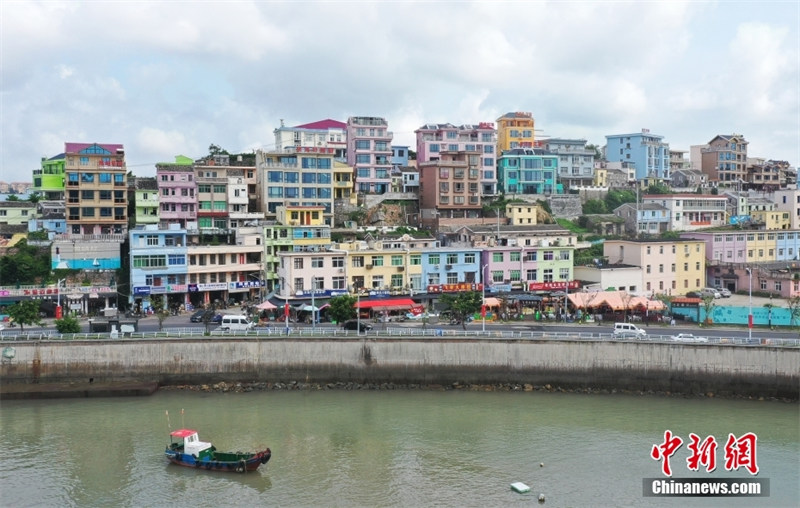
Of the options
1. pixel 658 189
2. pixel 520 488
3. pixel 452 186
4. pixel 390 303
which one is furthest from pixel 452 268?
pixel 658 189

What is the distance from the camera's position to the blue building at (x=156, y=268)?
5616 cm

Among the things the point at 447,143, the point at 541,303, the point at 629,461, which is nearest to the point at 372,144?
the point at 447,143

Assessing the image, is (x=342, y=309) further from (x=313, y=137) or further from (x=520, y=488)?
(x=313, y=137)

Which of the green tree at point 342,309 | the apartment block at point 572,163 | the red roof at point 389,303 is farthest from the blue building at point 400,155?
the green tree at point 342,309

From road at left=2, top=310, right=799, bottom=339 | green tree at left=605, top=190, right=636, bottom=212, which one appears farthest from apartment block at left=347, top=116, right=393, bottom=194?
road at left=2, top=310, right=799, bottom=339

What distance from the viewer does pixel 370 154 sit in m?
80.3

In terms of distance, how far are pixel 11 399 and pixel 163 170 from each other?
2827 centimetres

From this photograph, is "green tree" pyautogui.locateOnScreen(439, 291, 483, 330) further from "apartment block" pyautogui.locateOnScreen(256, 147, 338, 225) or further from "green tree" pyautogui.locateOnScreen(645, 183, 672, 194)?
"green tree" pyautogui.locateOnScreen(645, 183, 672, 194)

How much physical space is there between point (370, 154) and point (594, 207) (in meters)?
24.9

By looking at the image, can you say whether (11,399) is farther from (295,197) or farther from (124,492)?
(295,197)

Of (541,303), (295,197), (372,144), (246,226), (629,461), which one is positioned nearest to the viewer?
(629,461)

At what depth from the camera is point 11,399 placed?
1601 inches

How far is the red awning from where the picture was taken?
5359 centimetres

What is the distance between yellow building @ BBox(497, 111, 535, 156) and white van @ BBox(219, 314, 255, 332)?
177ft
